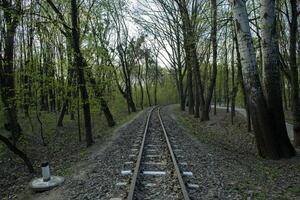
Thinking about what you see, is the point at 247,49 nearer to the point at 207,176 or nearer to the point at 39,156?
the point at 207,176

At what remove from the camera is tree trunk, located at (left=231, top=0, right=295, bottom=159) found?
30.6 feet

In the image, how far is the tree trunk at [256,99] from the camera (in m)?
9.33

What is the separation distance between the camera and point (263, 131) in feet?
30.8

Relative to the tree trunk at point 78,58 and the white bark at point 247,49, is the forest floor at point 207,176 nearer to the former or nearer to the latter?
the white bark at point 247,49

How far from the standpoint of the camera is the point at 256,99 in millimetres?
9445

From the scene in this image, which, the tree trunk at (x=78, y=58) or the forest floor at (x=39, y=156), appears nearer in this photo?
the forest floor at (x=39, y=156)

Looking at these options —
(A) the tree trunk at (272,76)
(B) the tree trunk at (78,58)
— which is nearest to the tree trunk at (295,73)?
(A) the tree trunk at (272,76)

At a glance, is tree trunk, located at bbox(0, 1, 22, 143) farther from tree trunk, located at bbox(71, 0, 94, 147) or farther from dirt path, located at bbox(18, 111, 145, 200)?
dirt path, located at bbox(18, 111, 145, 200)

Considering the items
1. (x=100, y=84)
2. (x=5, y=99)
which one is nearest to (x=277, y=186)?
(x=5, y=99)

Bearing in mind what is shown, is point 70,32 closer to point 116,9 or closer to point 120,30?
point 116,9

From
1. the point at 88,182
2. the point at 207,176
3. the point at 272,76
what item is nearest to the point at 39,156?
the point at 88,182

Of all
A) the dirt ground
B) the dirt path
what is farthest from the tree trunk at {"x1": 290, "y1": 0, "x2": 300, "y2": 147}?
the dirt path

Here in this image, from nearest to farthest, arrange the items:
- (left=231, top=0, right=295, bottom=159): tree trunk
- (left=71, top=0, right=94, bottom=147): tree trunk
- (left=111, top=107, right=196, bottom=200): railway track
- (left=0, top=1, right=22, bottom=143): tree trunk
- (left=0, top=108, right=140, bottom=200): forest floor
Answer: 1. (left=111, top=107, right=196, bottom=200): railway track
2. (left=0, top=108, right=140, bottom=200): forest floor
3. (left=231, top=0, right=295, bottom=159): tree trunk
4. (left=0, top=1, right=22, bottom=143): tree trunk
5. (left=71, top=0, right=94, bottom=147): tree trunk

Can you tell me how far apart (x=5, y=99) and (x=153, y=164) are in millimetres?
7113
